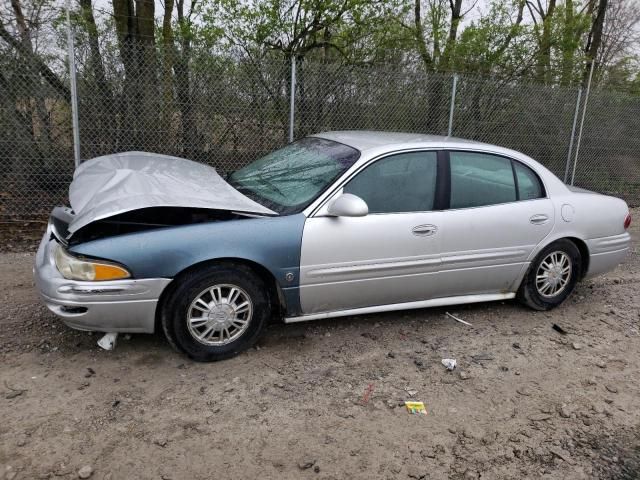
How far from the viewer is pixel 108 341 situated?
340 centimetres

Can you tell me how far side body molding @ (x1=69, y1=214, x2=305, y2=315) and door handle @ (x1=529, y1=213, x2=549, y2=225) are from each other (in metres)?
2.01

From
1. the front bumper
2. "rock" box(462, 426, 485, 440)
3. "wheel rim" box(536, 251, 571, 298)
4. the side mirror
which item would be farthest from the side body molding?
"wheel rim" box(536, 251, 571, 298)

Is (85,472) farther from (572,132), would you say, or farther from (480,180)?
(572,132)

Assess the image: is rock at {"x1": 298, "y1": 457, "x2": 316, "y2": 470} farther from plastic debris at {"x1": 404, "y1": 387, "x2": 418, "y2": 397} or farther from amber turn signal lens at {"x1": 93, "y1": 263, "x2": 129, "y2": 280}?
amber turn signal lens at {"x1": 93, "y1": 263, "x2": 129, "y2": 280}

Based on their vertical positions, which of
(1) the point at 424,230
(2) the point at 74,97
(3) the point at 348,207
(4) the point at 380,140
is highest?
(2) the point at 74,97

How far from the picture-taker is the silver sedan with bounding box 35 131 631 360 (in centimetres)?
313

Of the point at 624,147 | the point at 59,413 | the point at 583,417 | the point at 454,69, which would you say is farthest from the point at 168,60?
the point at 624,147

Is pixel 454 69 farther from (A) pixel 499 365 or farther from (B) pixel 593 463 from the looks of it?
(B) pixel 593 463

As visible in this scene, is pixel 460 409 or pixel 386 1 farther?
pixel 386 1

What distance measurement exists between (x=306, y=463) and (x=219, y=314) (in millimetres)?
1146

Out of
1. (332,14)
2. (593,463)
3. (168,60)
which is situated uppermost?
(332,14)

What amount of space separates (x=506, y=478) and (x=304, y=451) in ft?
3.29

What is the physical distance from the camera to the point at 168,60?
6.56m

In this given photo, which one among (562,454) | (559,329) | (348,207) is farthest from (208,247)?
(559,329)
